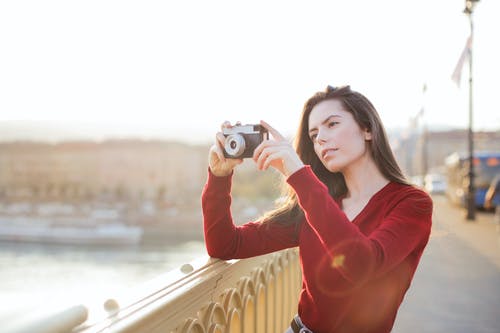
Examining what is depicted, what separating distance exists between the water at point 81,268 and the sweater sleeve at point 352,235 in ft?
164

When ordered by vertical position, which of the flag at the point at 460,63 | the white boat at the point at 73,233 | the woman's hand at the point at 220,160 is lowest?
the white boat at the point at 73,233

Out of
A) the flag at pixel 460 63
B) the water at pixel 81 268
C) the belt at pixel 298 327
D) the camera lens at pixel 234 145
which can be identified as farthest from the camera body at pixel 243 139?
the water at pixel 81 268

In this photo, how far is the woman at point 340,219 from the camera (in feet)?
4.69

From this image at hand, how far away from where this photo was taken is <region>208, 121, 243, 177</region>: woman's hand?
1.88 m

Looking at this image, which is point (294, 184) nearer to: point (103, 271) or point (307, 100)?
point (307, 100)

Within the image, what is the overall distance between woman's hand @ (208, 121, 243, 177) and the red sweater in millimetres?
346

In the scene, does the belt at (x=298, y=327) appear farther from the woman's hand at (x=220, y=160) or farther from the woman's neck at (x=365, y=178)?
the woman's hand at (x=220, y=160)

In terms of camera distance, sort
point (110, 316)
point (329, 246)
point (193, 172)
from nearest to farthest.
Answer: point (110, 316) < point (329, 246) < point (193, 172)

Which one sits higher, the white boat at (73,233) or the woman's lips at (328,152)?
the woman's lips at (328,152)

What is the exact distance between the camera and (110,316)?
3.87 feet

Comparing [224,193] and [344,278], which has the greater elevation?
[224,193]

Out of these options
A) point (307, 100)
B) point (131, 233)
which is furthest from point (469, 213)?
point (131, 233)

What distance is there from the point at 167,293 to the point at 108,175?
98546 mm

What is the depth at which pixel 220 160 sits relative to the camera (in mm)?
1940
